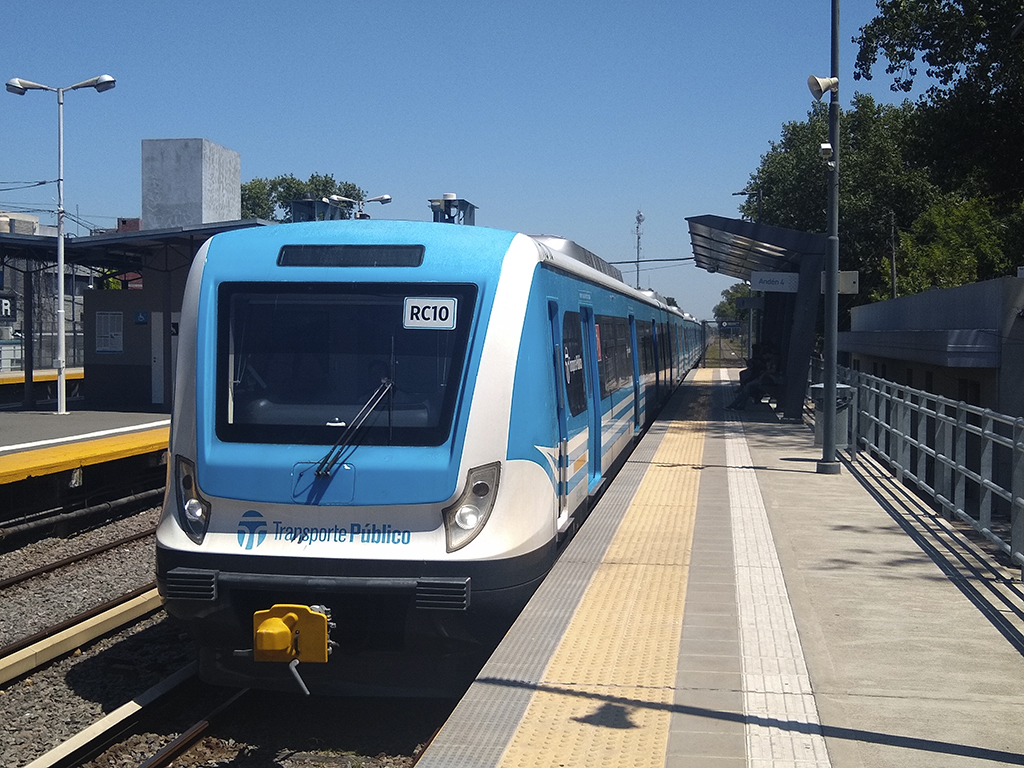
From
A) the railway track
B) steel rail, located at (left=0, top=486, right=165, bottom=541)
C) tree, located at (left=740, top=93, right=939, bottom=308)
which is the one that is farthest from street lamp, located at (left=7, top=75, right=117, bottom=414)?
tree, located at (left=740, top=93, right=939, bottom=308)

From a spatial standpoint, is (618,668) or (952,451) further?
(952,451)

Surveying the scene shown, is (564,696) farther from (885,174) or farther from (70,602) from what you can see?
(885,174)

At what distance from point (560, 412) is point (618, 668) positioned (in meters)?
2.29

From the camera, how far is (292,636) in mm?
5316

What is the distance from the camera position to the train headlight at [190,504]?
582 centimetres

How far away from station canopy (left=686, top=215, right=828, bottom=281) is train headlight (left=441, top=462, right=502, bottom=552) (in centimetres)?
1045

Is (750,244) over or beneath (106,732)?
over

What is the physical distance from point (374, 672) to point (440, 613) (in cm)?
75

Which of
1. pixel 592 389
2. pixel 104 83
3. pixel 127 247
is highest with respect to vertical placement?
pixel 104 83

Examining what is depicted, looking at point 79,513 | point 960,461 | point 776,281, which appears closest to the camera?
point 960,461

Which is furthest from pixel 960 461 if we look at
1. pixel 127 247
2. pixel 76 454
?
pixel 127 247

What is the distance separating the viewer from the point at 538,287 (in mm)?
6570

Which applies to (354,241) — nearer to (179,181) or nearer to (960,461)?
(960,461)

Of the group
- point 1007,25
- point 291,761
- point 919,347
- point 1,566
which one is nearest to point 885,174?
point 1007,25
